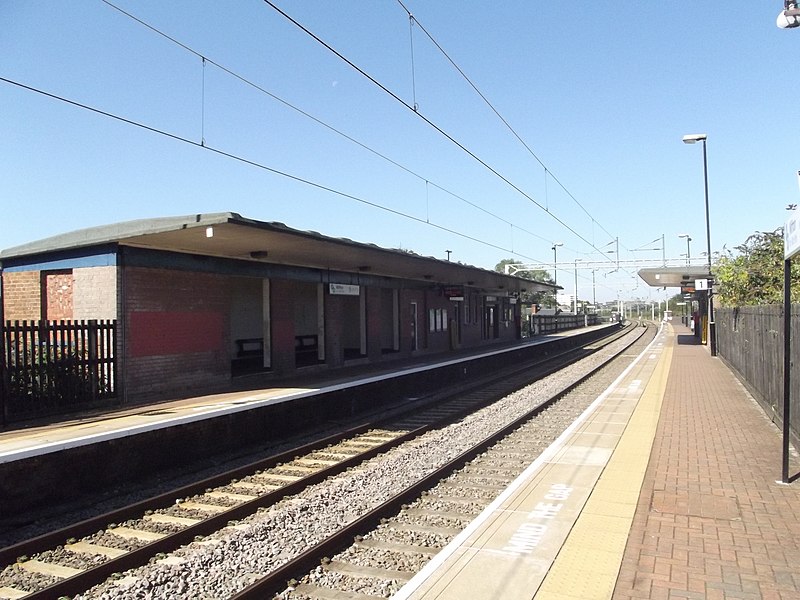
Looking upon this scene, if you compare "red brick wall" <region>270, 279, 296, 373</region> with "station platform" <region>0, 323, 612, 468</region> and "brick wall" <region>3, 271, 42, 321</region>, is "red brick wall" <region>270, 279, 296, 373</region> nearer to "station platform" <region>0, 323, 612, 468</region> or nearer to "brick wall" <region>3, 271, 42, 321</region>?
"station platform" <region>0, 323, 612, 468</region>

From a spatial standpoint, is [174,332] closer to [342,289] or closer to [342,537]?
[342,289]

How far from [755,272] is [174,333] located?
1617cm

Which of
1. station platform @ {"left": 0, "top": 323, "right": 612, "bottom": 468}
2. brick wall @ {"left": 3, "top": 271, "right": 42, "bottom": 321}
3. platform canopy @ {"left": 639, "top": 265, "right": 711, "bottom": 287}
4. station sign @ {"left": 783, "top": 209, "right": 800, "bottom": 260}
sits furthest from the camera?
platform canopy @ {"left": 639, "top": 265, "right": 711, "bottom": 287}

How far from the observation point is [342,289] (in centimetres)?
1919

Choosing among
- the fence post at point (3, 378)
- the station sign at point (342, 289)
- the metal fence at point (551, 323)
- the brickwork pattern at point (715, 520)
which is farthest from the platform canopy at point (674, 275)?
the fence post at point (3, 378)

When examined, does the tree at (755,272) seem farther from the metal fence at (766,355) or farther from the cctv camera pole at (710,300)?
the cctv camera pole at (710,300)

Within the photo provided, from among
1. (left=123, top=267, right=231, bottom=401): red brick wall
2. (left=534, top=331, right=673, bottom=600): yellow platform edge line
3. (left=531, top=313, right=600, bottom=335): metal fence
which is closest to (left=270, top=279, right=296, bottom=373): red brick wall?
(left=123, top=267, right=231, bottom=401): red brick wall

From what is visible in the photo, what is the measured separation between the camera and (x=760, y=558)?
188 inches

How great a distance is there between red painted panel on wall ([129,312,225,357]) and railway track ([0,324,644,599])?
166 inches

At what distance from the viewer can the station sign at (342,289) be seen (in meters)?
18.7

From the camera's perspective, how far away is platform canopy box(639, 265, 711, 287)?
34191 millimetres

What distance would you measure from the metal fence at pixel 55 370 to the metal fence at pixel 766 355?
10.7m

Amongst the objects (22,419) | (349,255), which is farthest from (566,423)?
(22,419)

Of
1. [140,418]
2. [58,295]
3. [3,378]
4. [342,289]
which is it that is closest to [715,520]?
[140,418]
